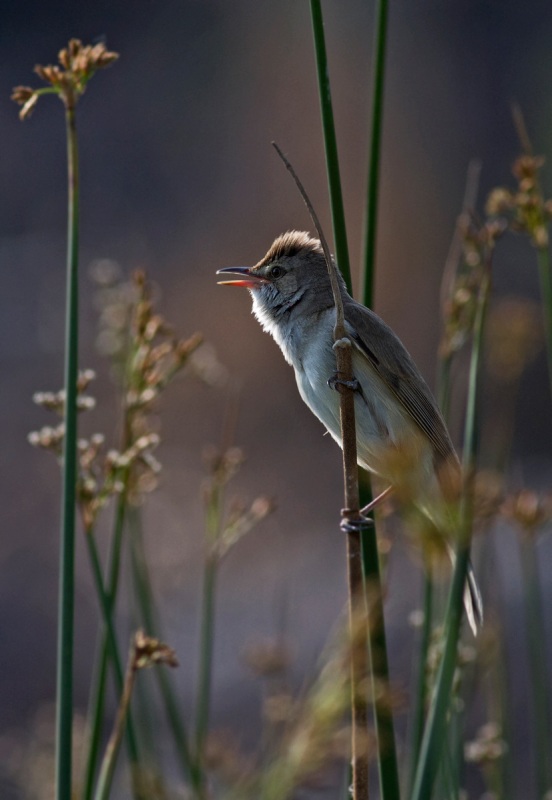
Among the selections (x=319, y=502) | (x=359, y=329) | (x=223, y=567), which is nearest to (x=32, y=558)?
(x=223, y=567)

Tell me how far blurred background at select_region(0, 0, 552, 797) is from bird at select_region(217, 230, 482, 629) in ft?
11.2

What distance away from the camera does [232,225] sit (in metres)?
10.7

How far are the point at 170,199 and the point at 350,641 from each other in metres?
10.3

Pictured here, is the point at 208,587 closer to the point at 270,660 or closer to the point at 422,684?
the point at 270,660

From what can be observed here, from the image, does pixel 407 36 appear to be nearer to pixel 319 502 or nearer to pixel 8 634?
pixel 319 502

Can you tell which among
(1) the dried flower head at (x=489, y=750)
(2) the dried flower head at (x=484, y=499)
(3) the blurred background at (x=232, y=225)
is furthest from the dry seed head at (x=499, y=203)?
(3) the blurred background at (x=232, y=225)

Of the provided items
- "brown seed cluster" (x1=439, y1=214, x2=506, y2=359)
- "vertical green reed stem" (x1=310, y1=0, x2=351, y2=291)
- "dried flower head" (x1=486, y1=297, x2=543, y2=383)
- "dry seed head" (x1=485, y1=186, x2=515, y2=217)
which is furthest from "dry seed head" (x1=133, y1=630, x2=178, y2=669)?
"dried flower head" (x1=486, y1=297, x2=543, y2=383)

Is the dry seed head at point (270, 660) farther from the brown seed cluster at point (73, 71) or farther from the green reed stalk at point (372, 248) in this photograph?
the brown seed cluster at point (73, 71)

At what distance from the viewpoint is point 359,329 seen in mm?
3270

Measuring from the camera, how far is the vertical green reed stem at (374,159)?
94.1 inches

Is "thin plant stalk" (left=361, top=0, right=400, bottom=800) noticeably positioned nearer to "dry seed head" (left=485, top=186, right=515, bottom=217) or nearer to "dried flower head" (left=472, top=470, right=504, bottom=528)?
"dried flower head" (left=472, top=470, right=504, bottom=528)

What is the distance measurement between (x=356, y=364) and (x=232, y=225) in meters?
7.59

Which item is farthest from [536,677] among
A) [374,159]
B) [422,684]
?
[374,159]

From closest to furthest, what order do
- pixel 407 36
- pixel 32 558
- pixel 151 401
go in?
1. pixel 151 401
2. pixel 32 558
3. pixel 407 36
